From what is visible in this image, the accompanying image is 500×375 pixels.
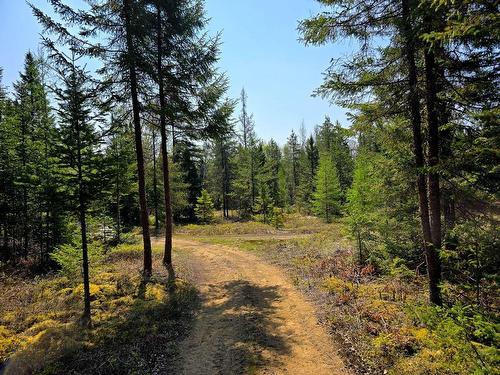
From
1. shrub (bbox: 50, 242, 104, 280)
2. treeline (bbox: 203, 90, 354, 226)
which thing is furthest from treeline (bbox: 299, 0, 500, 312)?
treeline (bbox: 203, 90, 354, 226)

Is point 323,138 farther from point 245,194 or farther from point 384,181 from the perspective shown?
point 384,181

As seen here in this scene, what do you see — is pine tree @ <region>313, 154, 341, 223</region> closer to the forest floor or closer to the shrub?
the forest floor

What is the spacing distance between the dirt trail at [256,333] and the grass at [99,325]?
66 cm

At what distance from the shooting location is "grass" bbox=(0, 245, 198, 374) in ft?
24.3

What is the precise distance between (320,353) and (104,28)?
12982 mm

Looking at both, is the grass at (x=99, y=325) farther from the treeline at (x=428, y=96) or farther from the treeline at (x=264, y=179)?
the treeline at (x=264, y=179)

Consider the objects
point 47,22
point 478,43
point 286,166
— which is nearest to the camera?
point 478,43

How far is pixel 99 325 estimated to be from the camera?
941cm

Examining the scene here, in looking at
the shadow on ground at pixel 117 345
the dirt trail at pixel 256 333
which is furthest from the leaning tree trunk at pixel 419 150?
the shadow on ground at pixel 117 345

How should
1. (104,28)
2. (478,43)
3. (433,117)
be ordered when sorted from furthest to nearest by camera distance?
(104,28), (433,117), (478,43)

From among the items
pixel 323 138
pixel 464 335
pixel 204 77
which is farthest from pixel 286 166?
pixel 464 335

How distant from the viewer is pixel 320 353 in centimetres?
734

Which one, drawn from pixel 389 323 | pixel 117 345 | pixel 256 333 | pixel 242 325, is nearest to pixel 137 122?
pixel 117 345

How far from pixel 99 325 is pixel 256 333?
14.9 feet
